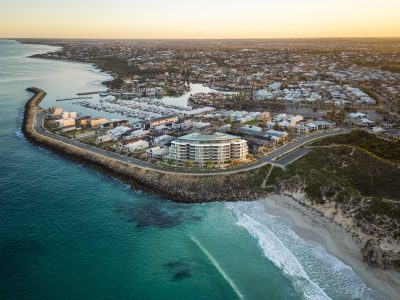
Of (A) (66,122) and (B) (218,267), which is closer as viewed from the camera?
(B) (218,267)

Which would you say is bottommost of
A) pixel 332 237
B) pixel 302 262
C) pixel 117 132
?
pixel 302 262

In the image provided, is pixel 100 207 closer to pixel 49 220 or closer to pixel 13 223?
pixel 49 220

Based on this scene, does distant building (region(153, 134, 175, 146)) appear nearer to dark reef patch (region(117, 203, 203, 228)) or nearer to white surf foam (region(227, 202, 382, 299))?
dark reef patch (region(117, 203, 203, 228))

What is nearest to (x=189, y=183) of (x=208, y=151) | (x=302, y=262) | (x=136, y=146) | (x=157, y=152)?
(x=208, y=151)

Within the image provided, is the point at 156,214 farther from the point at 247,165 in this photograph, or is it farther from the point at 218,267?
the point at 247,165

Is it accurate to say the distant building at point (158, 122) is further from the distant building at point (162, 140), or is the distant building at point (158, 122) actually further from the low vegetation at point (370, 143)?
the low vegetation at point (370, 143)

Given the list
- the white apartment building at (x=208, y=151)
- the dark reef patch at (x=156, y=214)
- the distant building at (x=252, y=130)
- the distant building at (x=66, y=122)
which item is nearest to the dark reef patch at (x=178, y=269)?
the dark reef patch at (x=156, y=214)

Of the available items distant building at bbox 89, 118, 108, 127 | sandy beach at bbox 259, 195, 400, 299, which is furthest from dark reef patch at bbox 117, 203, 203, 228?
distant building at bbox 89, 118, 108, 127
